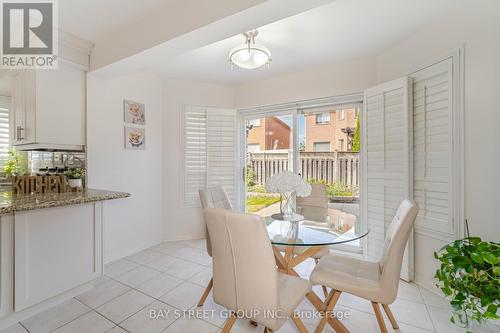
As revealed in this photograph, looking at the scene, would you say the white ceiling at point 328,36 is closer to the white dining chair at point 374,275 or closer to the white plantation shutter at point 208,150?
the white plantation shutter at point 208,150

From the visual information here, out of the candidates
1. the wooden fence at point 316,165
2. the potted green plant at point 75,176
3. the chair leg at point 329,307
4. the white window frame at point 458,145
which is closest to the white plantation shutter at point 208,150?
the wooden fence at point 316,165

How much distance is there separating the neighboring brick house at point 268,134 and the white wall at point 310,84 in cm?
32

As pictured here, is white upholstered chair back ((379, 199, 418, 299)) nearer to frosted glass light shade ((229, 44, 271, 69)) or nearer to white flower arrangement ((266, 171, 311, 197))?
white flower arrangement ((266, 171, 311, 197))

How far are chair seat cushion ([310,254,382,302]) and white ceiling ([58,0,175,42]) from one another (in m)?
2.44

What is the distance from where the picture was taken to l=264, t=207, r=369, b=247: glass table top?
5.49ft

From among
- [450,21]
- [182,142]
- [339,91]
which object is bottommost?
[182,142]

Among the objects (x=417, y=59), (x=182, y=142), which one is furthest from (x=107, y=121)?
(x=417, y=59)

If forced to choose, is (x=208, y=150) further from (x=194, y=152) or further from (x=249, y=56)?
(x=249, y=56)

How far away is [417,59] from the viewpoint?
2355 millimetres

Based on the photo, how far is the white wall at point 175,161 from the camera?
3.59 m

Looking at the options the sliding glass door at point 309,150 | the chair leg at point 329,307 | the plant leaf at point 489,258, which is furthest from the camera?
the sliding glass door at point 309,150

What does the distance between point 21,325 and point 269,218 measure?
7.01 feet

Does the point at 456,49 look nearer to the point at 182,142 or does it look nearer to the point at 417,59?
the point at 417,59

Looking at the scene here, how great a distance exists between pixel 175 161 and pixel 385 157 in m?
2.91
